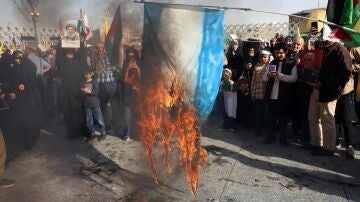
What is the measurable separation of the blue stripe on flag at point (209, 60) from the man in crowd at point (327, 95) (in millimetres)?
2110

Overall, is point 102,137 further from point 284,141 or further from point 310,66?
point 310,66

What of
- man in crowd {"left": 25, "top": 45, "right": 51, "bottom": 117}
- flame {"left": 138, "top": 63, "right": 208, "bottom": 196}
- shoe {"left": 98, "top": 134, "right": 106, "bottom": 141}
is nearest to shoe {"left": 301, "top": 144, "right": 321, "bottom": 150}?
flame {"left": 138, "top": 63, "right": 208, "bottom": 196}

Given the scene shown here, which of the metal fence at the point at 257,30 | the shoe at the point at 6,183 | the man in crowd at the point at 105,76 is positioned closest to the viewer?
the shoe at the point at 6,183

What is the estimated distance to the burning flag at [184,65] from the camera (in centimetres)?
424

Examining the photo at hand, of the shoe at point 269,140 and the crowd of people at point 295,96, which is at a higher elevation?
the crowd of people at point 295,96

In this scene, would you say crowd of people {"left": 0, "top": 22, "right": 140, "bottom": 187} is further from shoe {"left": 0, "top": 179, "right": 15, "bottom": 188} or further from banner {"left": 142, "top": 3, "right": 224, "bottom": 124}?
banner {"left": 142, "top": 3, "right": 224, "bottom": 124}

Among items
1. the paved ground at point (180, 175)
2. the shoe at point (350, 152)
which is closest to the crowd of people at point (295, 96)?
the shoe at point (350, 152)

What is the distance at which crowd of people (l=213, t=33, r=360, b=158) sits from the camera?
18.3 feet

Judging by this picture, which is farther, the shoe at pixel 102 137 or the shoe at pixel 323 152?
the shoe at pixel 102 137

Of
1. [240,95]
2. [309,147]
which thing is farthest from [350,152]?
[240,95]

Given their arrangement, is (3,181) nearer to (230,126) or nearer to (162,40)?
(162,40)

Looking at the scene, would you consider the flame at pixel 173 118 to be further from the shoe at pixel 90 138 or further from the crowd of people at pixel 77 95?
the shoe at pixel 90 138

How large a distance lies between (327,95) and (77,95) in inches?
181

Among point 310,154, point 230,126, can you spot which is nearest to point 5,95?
point 230,126
